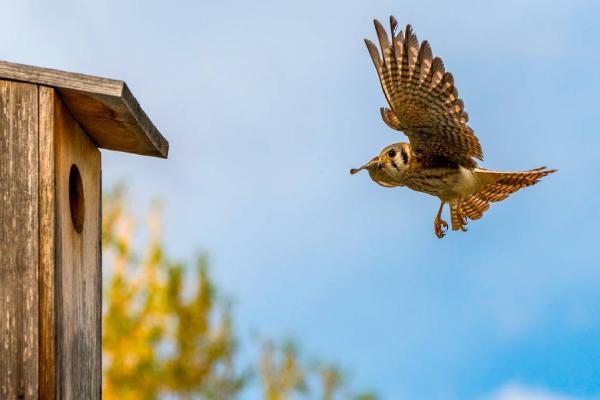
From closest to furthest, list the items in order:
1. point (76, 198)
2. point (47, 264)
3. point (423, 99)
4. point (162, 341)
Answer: point (47, 264), point (76, 198), point (423, 99), point (162, 341)

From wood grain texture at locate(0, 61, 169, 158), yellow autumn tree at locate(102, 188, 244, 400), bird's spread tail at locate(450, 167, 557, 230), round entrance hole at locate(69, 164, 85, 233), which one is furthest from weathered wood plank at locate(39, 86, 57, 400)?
yellow autumn tree at locate(102, 188, 244, 400)

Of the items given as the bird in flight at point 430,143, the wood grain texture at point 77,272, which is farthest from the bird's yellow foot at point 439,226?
the wood grain texture at point 77,272

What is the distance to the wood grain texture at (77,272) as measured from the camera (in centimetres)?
402

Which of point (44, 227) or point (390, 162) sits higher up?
point (390, 162)

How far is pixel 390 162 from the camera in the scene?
6375mm

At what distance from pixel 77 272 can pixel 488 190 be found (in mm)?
3216

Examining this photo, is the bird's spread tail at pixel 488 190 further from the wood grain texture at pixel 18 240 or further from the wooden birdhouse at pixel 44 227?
the wood grain texture at pixel 18 240

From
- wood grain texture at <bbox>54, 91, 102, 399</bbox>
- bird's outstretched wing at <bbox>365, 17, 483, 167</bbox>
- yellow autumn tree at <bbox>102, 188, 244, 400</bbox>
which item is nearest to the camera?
wood grain texture at <bbox>54, 91, 102, 399</bbox>

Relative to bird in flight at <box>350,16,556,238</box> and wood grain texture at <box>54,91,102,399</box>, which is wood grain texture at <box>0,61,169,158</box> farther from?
bird in flight at <box>350,16,556,238</box>

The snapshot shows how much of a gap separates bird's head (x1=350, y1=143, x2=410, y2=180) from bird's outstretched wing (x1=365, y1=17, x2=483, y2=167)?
8 cm

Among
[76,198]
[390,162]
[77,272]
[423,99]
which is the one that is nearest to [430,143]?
[390,162]

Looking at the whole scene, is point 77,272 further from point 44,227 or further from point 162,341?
point 162,341

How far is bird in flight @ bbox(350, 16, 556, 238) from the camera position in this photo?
5.76 metres

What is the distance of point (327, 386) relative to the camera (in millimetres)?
11781
